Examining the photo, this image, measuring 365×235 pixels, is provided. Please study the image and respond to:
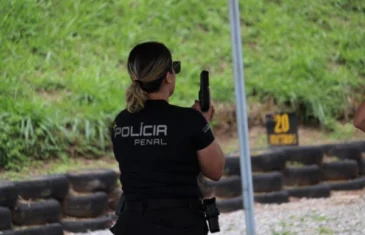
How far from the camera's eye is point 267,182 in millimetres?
7188

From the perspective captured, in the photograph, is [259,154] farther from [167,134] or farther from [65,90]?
[167,134]

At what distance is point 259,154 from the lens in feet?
23.6

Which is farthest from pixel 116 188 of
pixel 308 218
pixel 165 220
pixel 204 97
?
pixel 165 220

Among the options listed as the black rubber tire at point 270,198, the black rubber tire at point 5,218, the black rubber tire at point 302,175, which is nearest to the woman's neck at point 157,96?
the black rubber tire at point 5,218

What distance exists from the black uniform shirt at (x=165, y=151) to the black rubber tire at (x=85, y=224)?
11.0 ft

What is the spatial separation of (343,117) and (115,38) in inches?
101

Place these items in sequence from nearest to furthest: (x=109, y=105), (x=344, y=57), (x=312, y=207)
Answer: (x=312, y=207) < (x=109, y=105) < (x=344, y=57)

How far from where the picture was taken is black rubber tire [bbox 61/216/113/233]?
6.34 metres

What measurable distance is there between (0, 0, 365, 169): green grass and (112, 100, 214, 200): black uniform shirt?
4035mm

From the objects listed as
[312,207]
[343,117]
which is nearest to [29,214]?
[312,207]

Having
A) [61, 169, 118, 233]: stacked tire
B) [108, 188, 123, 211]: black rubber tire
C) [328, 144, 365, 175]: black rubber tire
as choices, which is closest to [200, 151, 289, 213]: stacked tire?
[328, 144, 365, 175]: black rubber tire

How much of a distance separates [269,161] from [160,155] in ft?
14.0

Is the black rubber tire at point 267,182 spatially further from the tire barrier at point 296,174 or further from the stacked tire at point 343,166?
the stacked tire at point 343,166

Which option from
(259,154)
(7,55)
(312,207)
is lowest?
(312,207)
